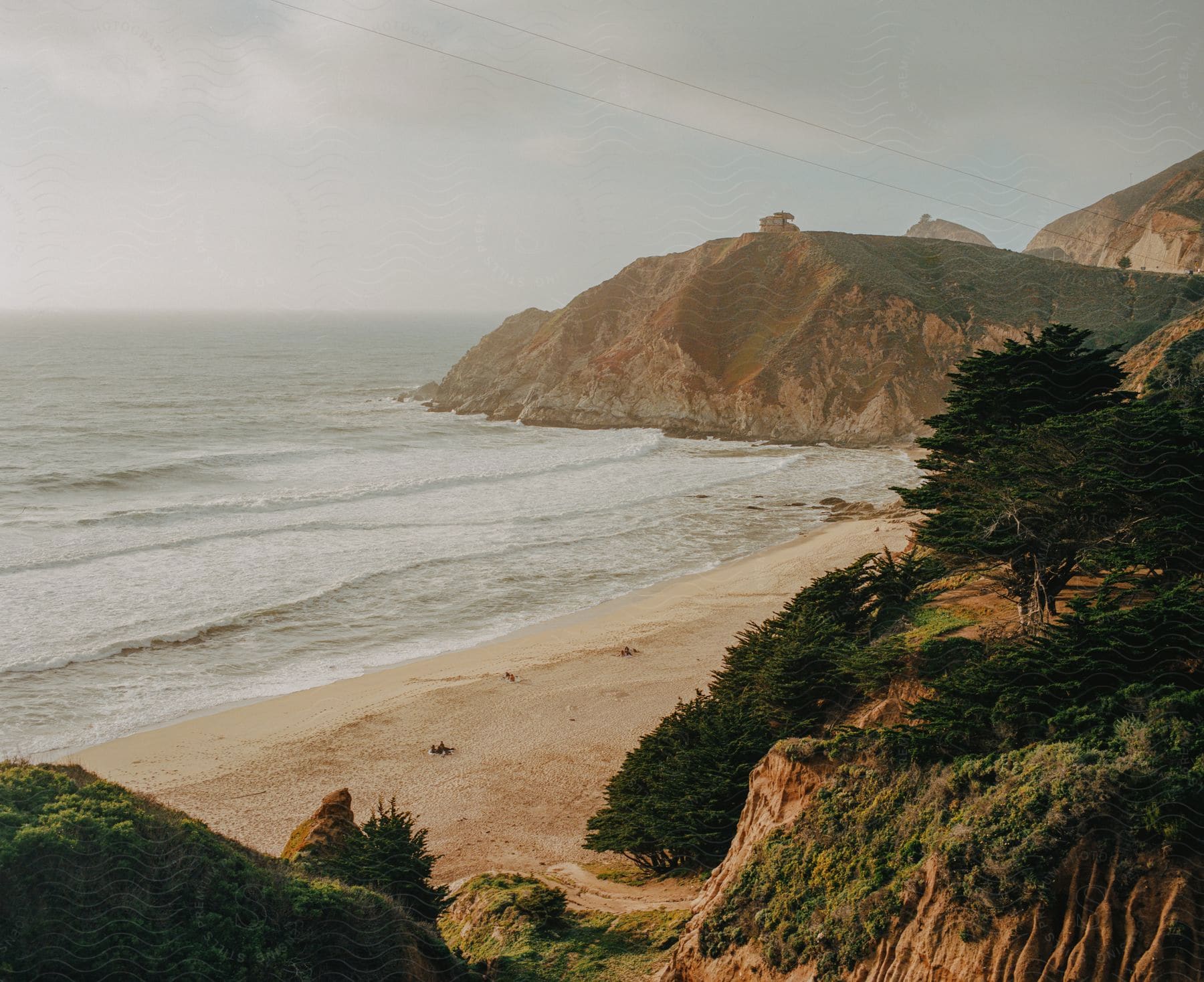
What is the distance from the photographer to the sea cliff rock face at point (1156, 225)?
63250mm

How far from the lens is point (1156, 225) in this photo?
67250 millimetres

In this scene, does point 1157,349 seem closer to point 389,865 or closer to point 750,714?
point 750,714

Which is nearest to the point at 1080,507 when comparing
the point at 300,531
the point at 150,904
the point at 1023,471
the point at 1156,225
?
the point at 1023,471

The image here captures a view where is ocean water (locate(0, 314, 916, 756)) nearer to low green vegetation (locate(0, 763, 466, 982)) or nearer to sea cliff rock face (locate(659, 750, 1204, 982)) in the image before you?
low green vegetation (locate(0, 763, 466, 982))

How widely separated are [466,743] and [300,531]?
18.6 meters

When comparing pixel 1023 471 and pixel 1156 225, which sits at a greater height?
pixel 1156 225

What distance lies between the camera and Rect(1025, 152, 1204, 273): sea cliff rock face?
6325 centimetres

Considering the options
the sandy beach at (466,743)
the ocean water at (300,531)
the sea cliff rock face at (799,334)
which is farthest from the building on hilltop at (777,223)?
the sandy beach at (466,743)

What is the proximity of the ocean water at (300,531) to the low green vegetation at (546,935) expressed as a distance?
38.1ft

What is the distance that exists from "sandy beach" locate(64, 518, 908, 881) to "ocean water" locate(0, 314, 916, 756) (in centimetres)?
Answer: 151

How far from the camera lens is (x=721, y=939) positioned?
26.3ft

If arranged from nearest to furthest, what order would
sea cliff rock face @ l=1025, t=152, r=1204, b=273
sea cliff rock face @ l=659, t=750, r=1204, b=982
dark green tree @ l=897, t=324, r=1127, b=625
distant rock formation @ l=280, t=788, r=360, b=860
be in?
1. sea cliff rock face @ l=659, t=750, r=1204, b=982
2. distant rock formation @ l=280, t=788, r=360, b=860
3. dark green tree @ l=897, t=324, r=1127, b=625
4. sea cliff rock face @ l=1025, t=152, r=1204, b=273

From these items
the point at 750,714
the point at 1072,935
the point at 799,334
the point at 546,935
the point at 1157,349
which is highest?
the point at 799,334

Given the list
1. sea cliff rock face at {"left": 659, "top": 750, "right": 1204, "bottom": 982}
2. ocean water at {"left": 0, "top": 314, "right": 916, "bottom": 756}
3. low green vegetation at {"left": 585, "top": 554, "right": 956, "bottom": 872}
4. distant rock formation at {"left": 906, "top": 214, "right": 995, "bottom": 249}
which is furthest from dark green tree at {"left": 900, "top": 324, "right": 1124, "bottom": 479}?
distant rock formation at {"left": 906, "top": 214, "right": 995, "bottom": 249}
